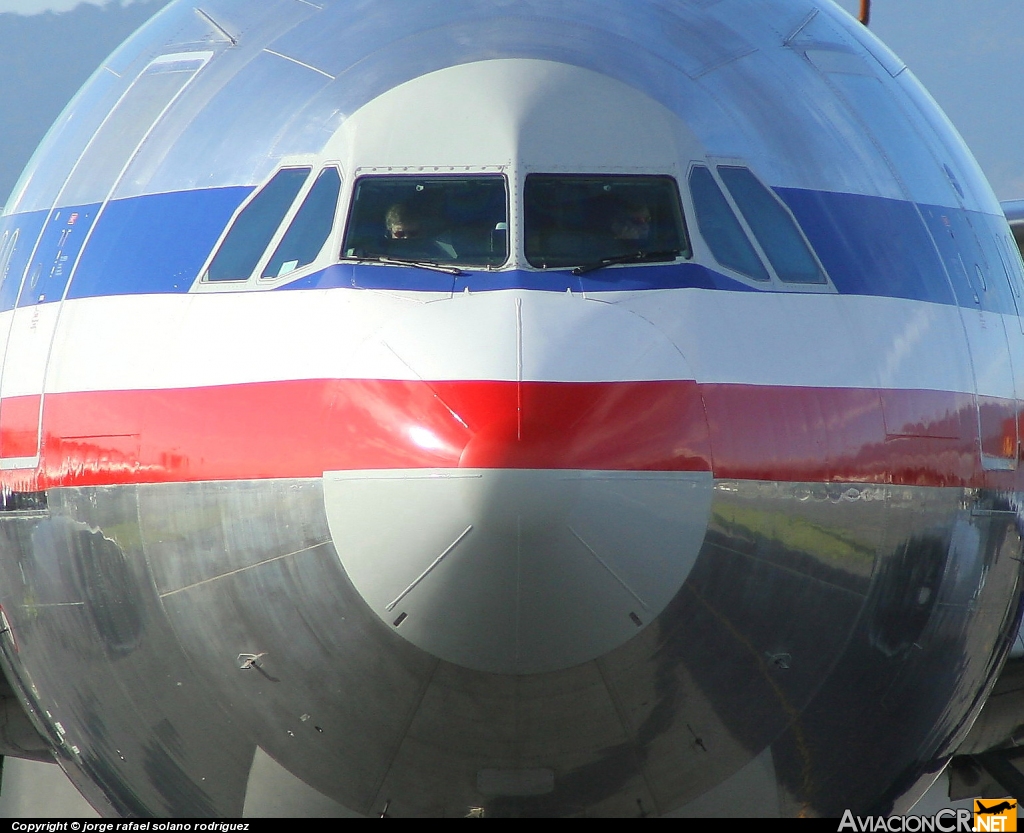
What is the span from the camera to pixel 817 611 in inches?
249

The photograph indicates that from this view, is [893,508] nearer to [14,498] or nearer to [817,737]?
[817,737]

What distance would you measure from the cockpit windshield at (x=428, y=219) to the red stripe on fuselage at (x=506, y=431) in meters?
0.71

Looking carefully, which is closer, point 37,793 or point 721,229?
point 721,229

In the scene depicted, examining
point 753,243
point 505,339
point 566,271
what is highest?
point 753,243

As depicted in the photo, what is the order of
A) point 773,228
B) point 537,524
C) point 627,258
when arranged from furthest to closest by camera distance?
point 773,228 < point 627,258 < point 537,524

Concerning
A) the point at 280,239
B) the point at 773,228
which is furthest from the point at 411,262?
the point at 773,228

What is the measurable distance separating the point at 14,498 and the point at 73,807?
28.4 feet

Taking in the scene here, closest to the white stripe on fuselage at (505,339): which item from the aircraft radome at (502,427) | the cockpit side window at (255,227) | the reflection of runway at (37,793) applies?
the aircraft radome at (502,427)

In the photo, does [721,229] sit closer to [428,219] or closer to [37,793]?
[428,219]

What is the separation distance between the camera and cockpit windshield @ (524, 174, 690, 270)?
627cm

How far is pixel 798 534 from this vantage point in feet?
20.3

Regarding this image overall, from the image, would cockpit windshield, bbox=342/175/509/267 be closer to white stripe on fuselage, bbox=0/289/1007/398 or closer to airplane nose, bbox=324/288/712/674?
white stripe on fuselage, bbox=0/289/1007/398

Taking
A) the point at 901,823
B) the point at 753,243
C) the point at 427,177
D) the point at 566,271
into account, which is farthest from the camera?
the point at 901,823

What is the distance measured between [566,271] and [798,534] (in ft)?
4.39
